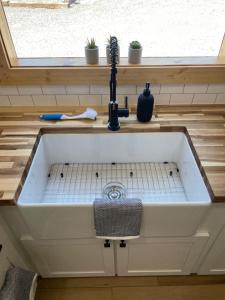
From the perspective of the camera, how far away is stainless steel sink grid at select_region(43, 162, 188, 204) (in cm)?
109

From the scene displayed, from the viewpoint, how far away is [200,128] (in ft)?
3.65

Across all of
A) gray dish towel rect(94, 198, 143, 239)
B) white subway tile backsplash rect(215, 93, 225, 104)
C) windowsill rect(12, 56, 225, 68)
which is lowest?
gray dish towel rect(94, 198, 143, 239)

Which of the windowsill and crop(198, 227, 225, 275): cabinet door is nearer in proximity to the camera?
crop(198, 227, 225, 275): cabinet door

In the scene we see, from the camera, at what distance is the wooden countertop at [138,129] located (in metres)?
0.85

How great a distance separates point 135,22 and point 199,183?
0.83 m

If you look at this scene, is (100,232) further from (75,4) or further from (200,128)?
(75,4)

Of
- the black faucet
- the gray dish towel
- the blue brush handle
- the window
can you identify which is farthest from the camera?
the blue brush handle

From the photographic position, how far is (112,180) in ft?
3.84

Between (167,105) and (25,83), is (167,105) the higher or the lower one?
the lower one

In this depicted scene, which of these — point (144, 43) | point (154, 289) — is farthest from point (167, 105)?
point (154, 289)

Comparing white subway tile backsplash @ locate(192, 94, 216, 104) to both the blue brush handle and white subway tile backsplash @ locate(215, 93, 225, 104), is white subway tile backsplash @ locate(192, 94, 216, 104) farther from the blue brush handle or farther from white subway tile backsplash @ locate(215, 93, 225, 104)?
the blue brush handle

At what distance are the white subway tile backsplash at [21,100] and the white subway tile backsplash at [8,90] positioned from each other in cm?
2

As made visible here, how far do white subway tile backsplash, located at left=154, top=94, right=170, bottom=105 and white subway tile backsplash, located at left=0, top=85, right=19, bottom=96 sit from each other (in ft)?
2.52

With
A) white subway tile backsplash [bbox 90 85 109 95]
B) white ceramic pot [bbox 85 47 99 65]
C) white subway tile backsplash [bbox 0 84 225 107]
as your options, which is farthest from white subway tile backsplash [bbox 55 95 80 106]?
white ceramic pot [bbox 85 47 99 65]
